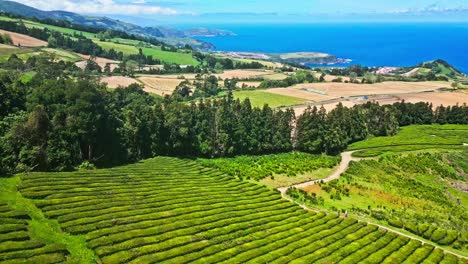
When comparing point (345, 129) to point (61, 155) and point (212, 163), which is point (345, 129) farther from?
point (61, 155)

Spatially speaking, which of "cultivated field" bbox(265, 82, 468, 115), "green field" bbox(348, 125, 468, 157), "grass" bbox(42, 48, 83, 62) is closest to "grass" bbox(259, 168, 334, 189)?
"green field" bbox(348, 125, 468, 157)

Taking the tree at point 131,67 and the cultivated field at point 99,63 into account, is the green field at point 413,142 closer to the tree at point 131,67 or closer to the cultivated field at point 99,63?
the tree at point 131,67

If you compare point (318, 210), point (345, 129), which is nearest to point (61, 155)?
point (318, 210)

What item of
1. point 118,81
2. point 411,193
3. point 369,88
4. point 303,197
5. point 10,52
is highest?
point 10,52

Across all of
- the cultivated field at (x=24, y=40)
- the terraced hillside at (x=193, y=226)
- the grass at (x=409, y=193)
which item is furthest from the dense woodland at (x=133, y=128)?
the cultivated field at (x=24, y=40)

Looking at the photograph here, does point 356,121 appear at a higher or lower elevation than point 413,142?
higher

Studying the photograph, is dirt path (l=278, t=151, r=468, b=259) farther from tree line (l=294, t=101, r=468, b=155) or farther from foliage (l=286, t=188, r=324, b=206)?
tree line (l=294, t=101, r=468, b=155)

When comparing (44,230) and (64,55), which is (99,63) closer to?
(64,55)

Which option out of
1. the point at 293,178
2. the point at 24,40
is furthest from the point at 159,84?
the point at 293,178
